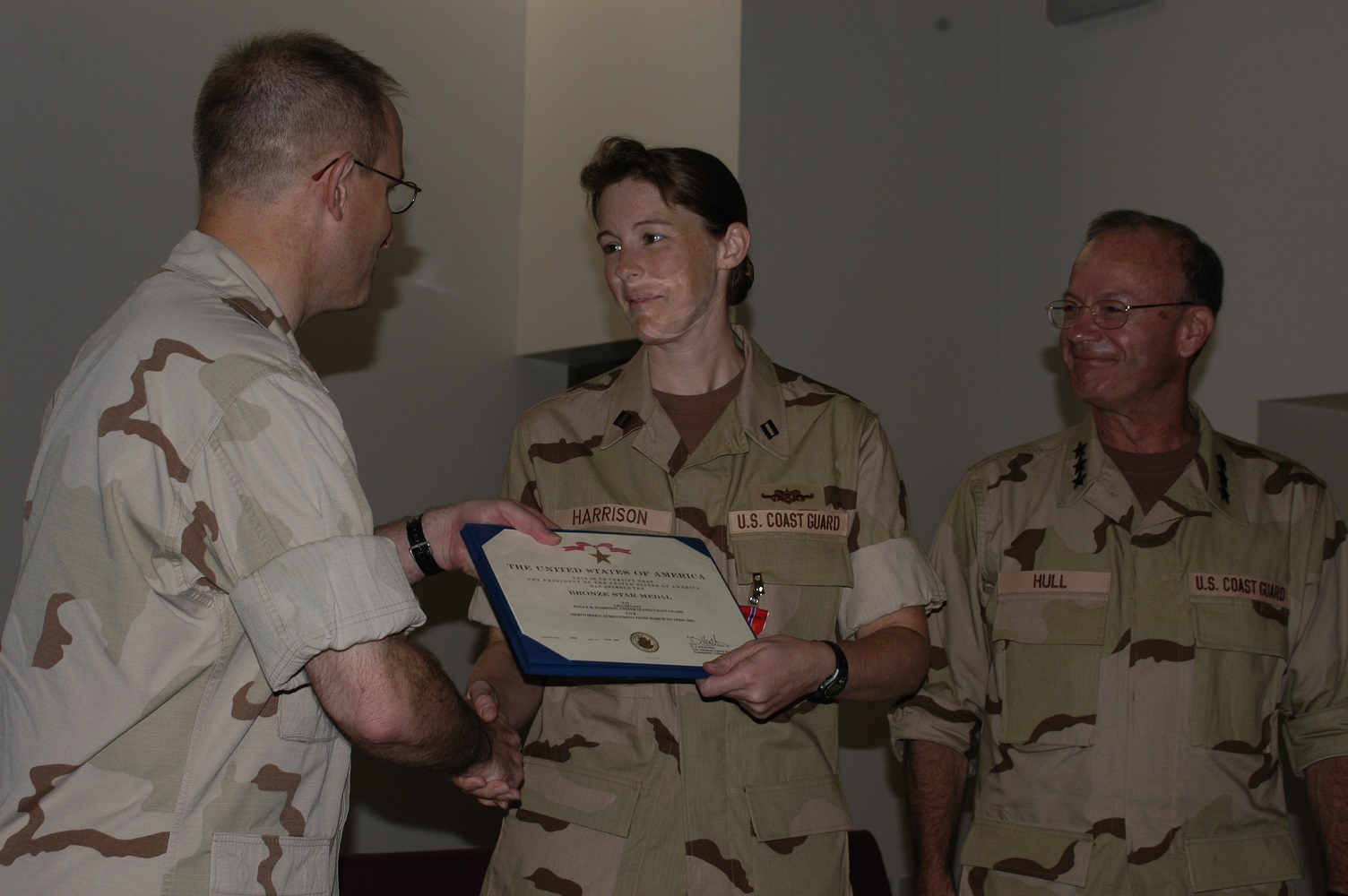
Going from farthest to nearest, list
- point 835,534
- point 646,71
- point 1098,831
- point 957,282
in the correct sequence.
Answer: point 957,282
point 646,71
point 1098,831
point 835,534

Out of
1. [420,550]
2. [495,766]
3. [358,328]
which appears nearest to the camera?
[495,766]

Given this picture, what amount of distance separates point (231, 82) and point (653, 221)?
0.77 metres

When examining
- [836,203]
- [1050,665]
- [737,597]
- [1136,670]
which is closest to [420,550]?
[737,597]

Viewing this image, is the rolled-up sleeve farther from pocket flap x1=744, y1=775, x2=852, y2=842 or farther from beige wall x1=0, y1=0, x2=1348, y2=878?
beige wall x1=0, y1=0, x2=1348, y2=878

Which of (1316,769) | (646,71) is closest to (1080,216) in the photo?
(646,71)

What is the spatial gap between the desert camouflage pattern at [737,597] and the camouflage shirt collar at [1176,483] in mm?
580

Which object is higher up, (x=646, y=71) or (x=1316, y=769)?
(x=646, y=71)

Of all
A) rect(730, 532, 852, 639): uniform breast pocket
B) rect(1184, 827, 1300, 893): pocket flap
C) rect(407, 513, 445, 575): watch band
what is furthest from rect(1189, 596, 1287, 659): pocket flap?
rect(407, 513, 445, 575): watch band

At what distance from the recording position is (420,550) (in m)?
2.11

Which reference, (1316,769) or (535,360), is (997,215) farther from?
(1316,769)

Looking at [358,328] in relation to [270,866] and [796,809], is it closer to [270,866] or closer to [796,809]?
[796,809]

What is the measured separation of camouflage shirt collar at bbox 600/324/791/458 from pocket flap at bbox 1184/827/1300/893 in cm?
107

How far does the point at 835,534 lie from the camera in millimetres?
2193

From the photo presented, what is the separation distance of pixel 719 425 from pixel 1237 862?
4.12 ft
